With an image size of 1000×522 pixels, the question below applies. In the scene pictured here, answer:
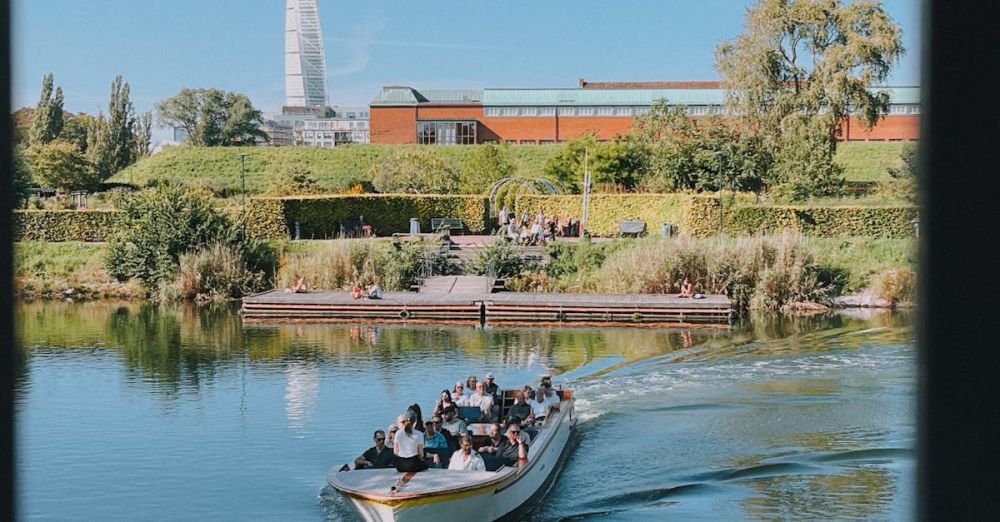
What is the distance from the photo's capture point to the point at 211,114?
4198 inches

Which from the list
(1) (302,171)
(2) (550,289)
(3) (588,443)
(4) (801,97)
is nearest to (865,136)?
(4) (801,97)

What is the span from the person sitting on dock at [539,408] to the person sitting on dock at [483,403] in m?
0.78

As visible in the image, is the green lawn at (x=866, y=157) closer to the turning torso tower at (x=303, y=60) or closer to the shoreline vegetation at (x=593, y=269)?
the shoreline vegetation at (x=593, y=269)

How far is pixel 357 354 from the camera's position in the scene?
26094 mm

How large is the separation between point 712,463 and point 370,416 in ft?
20.9

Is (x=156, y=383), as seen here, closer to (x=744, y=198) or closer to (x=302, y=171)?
(x=744, y=198)

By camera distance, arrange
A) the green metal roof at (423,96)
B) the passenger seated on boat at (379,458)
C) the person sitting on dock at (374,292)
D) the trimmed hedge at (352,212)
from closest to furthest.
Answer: the passenger seated on boat at (379,458)
the person sitting on dock at (374,292)
the trimmed hedge at (352,212)
the green metal roof at (423,96)

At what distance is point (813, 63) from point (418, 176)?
19.6 metres

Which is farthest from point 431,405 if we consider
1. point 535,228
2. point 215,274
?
point 535,228

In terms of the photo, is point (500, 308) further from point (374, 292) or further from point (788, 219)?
point (788, 219)

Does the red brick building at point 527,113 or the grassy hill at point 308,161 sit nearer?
the grassy hill at point 308,161

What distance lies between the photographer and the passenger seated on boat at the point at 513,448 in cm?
1387

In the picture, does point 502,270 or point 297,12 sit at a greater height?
point 297,12

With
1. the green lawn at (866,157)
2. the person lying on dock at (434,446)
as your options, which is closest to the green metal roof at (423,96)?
the green lawn at (866,157)
